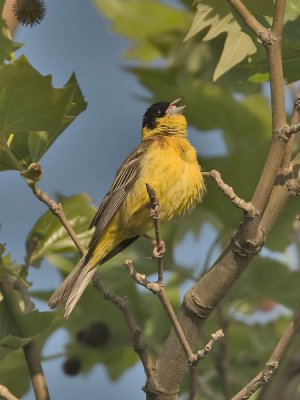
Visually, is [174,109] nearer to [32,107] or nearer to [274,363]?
[32,107]

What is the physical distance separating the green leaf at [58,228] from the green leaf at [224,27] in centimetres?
81

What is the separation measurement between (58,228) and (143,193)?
759mm

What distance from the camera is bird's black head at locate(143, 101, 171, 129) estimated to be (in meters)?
5.19

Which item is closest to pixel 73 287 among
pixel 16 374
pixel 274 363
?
pixel 16 374

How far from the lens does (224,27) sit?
3.90 m

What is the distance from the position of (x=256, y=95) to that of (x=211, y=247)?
1375mm

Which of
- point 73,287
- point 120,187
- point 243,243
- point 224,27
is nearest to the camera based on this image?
point 243,243

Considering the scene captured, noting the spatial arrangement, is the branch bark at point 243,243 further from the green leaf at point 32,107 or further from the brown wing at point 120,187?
the brown wing at point 120,187

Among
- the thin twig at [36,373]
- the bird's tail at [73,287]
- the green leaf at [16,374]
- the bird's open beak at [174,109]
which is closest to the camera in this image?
the thin twig at [36,373]

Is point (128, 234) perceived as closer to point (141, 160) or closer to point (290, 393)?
point (141, 160)

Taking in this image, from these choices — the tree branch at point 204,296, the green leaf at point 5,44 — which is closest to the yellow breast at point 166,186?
the green leaf at point 5,44

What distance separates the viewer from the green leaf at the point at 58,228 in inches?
156

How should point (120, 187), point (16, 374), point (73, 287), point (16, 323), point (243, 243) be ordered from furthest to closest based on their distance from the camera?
point (120, 187)
point (16, 374)
point (73, 287)
point (16, 323)
point (243, 243)

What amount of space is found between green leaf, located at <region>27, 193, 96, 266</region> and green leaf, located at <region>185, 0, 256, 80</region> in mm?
814
